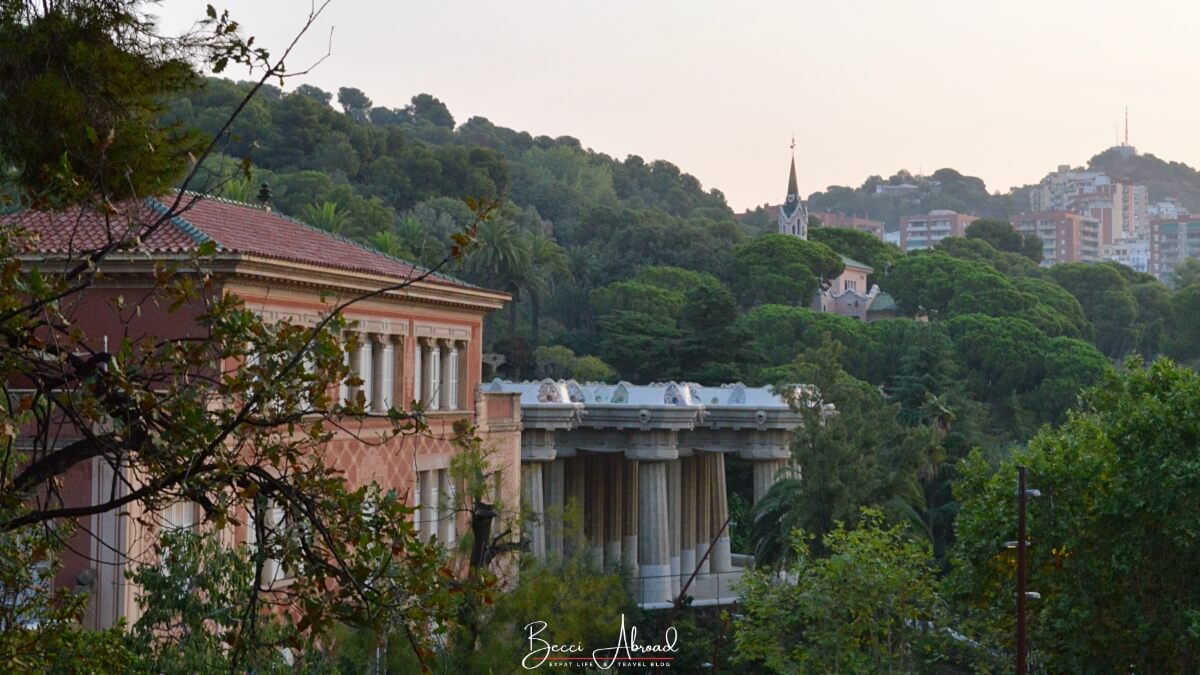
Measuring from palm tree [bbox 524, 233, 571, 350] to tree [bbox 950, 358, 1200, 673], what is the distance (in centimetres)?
5101

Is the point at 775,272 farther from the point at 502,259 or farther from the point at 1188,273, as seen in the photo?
the point at 1188,273

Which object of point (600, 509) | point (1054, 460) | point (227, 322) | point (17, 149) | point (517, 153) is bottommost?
point (600, 509)

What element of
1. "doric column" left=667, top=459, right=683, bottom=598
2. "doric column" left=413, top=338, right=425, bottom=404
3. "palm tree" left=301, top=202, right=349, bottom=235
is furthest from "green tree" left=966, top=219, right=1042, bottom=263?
"doric column" left=413, top=338, right=425, bottom=404

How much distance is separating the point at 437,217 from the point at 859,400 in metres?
54.0

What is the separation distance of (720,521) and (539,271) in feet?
102

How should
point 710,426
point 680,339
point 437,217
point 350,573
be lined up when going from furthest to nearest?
1. point 437,217
2. point 680,339
3. point 710,426
4. point 350,573

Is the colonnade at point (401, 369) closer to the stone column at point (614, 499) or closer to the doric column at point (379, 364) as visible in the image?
the doric column at point (379, 364)

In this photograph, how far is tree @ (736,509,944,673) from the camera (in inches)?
1240

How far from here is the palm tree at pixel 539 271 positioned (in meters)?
84.3

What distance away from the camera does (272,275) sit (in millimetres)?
27594

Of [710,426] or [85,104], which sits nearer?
[85,104]

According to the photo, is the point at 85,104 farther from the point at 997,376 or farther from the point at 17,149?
the point at 997,376

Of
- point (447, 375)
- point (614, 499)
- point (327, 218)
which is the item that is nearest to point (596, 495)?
point (614, 499)

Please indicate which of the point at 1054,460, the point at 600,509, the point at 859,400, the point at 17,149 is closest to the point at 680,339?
the point at 600,509
